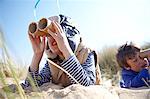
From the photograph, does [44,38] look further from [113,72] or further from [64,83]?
[113,72]

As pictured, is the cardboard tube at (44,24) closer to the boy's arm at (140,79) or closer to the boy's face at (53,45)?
the boy's face at (53,45)

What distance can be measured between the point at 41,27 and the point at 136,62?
120 centimetres

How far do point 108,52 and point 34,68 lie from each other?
7.77 metres

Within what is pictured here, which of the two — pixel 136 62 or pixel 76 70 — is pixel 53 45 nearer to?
pixel 76 70

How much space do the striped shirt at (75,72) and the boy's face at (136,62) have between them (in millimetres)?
568

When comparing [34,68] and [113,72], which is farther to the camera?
[113,72]

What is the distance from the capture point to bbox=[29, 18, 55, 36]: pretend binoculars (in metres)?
2.47

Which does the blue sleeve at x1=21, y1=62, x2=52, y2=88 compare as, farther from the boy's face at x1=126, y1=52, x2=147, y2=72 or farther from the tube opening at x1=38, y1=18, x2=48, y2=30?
the boy's face at x1=126, y1=52, x2=147, y2=72

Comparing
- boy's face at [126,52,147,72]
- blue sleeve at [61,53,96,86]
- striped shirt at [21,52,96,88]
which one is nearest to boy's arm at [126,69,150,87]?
boy's face at [126,52,147,72]

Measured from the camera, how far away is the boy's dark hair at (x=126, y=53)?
337 centimetres

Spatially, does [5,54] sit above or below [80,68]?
above

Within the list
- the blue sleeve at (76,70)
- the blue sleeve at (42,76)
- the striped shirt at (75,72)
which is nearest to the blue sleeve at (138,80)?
the striped shirt at (75,72)

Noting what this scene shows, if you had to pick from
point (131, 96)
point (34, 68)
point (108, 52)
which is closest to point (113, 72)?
point (108, 52)

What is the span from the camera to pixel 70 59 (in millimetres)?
2521
